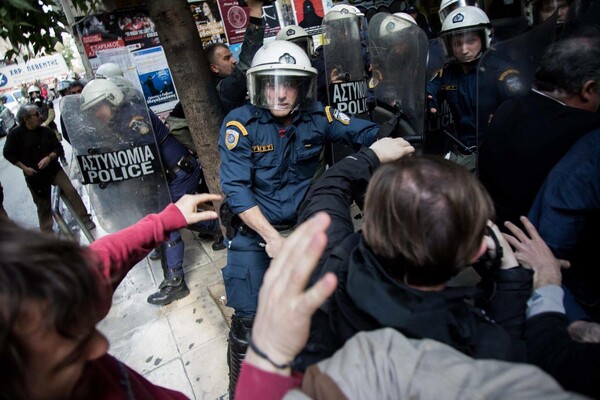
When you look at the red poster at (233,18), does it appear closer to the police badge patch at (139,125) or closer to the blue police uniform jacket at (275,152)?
the police badge patch at (139,125)

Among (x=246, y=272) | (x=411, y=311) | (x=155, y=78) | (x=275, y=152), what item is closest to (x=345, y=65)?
(x=275, y=152)

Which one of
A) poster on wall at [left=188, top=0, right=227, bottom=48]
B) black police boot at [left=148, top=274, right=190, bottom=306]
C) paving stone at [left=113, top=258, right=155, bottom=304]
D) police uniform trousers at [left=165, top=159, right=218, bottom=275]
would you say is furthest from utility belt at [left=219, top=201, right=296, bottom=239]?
poster on wall at [left=188, top=0, right=227, bottom=48]

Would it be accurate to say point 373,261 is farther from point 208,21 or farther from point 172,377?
point 208,21

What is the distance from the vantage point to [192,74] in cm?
252

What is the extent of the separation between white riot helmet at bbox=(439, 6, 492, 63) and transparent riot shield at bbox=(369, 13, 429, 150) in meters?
0.76

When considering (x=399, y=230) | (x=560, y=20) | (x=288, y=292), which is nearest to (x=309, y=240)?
(x=288, y=292)

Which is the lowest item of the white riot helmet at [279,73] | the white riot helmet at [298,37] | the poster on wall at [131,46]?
the white riot helmet at [279,73]

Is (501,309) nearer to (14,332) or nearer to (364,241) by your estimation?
(364,241)

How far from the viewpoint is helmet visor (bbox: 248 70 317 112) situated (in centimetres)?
196

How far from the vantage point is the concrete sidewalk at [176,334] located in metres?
2.38

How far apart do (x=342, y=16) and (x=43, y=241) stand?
3.14m

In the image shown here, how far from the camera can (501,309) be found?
107 centimetres

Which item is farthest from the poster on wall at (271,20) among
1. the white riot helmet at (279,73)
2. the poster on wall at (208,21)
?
the white riot helmet at (279,73)

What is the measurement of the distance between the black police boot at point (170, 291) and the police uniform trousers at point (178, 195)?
83 millimetres
